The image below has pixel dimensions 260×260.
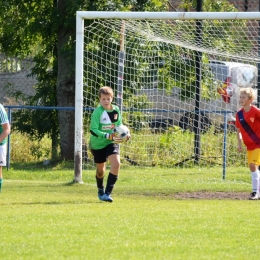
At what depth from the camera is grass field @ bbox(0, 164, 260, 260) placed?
20.8 ft

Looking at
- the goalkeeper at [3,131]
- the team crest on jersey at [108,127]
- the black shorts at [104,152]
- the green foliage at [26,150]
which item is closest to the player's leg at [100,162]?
the black shorts at [104,152]

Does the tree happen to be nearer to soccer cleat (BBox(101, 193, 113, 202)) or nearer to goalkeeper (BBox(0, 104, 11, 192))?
soccer cleat (BBox(101, 193, 113, 202))

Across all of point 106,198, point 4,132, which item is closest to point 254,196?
point 106,198

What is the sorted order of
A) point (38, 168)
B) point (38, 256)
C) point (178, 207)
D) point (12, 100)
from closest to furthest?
point (38, 256) → point (178, 207) → point (38, 168) → point (12, 100)

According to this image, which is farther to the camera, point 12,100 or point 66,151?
point 12,100

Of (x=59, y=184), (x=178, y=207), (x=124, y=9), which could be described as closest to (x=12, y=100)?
(x=124, y=9)

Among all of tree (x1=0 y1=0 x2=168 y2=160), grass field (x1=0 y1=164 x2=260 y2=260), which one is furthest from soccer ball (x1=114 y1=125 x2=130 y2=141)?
tree (x1=0 y1=0 x2=168 y2=160)

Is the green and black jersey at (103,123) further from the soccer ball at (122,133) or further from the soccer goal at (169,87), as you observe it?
the soccer goal at (169,87)

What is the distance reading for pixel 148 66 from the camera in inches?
579

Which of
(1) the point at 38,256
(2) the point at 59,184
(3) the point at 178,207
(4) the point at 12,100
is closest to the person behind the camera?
(1) the point at 38,256

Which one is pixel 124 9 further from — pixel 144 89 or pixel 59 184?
pixel 59 184

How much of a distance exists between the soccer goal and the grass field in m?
1.84

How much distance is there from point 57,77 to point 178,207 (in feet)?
25.1

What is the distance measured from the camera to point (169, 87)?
1484 centimetres
